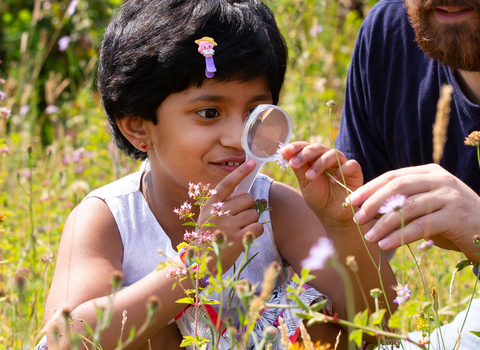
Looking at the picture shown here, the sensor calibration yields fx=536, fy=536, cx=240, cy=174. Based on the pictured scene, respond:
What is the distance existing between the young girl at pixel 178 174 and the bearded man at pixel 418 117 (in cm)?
25

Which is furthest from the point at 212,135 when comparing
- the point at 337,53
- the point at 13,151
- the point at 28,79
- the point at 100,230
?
the point at 337,53

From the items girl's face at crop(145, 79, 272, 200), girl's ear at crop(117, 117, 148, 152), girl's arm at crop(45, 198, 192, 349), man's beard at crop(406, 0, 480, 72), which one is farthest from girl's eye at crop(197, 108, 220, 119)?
man's beard at crop(406, 0, 480, 72)

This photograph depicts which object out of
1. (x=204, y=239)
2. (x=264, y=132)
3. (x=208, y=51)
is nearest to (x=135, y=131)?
(x=208, y=51)

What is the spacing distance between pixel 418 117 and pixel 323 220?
1.97 feet

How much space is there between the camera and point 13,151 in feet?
9.40

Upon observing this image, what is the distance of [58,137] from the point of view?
366 cm

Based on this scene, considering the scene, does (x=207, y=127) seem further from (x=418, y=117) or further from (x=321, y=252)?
(x=418, y=117)

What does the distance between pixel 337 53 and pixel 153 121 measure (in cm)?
298

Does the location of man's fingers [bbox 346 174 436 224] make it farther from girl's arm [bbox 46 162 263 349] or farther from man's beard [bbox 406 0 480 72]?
man's beard [bbox 406 0 480 72]

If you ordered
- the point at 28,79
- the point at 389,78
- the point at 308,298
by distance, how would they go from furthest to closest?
the point at 28,79 → the point at 389,78 → the point at 308,298

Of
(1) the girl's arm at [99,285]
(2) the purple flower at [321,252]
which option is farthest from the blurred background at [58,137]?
(2) the purple flower at [321,252]

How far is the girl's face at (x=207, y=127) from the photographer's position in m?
1.53

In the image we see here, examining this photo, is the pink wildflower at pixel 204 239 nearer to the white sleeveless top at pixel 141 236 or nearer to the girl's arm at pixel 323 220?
the girl's arm at pixel 323 220

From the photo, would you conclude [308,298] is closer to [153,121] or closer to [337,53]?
[153,121]
